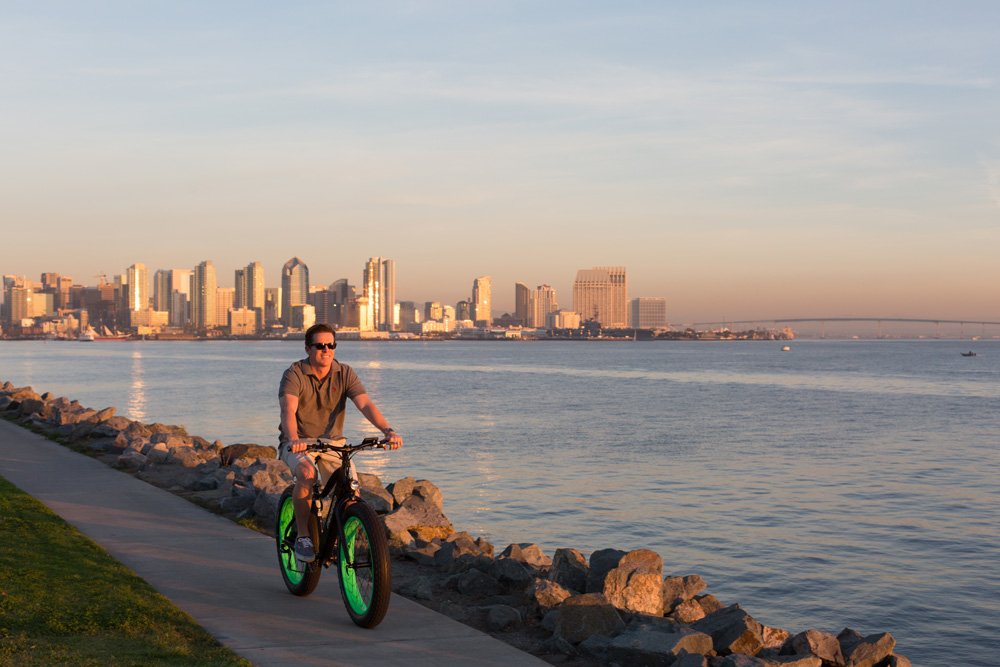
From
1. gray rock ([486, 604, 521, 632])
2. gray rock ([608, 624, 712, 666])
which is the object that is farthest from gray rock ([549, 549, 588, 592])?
gray rock ([608, 624, 712, 666])

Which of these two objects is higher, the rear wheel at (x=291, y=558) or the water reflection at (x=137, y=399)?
the rear wheel at (x=291, y=558)

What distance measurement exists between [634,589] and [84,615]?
15.9ft

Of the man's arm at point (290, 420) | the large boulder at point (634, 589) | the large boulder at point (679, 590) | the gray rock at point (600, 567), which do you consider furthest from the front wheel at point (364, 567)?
the large boulder at point (679, 590)

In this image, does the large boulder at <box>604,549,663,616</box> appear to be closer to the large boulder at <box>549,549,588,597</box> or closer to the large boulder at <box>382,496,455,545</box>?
the large boulder at <box>549,549,588,597</box>

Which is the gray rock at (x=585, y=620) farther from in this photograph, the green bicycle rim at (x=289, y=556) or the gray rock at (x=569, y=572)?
the gray rock at (x=569, y=572)

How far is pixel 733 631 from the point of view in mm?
8555

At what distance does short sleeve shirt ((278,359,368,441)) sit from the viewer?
791cm

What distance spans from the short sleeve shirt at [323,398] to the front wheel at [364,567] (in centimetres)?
70

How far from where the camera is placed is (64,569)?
9008 millimetres

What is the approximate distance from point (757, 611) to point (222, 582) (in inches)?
283

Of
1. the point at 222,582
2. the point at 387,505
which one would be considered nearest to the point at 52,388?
the point at 387,505

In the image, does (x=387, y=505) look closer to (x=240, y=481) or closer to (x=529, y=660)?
(x=240, y=481)

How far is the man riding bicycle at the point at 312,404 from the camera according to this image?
7.75 meters

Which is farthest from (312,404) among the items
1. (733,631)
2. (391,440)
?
(733,631)
